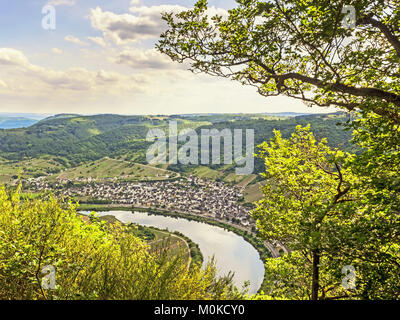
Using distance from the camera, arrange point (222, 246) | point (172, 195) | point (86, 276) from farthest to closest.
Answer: point (172, 195)
point (222, 246)
point (86, 276)

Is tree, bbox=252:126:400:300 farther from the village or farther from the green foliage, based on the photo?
the village

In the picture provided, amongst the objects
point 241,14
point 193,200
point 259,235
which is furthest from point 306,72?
point 193,200

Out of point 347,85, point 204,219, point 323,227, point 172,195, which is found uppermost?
point 347,85

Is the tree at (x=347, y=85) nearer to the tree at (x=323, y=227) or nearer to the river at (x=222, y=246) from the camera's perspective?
the tree at (x=323, y=227)

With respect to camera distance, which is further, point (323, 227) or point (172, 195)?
point (172, 195)

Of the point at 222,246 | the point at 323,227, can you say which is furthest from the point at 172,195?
the point at 323,227

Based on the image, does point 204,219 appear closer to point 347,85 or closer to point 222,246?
point 222,246

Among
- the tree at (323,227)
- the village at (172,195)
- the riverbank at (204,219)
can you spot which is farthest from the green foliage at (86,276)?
the village at (172,195)
